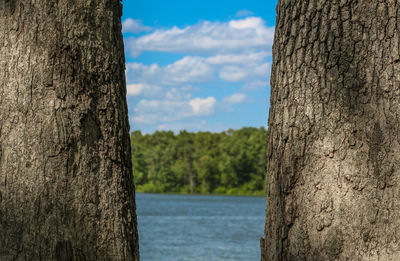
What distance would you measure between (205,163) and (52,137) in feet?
335

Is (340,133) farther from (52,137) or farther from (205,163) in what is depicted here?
(205,163)

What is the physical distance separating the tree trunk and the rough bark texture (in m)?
1.15

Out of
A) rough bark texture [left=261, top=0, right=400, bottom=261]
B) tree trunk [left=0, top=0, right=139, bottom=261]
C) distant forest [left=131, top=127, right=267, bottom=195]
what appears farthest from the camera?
distant forest [left=131, top=127, right=267, bottom=195]

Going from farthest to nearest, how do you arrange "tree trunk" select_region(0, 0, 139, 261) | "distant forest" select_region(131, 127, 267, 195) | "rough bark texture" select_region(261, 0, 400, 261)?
"distant forest" select_region(131, 127, 267, 195) → "tree trunk" select_region(0, 0, 139, 261) → "rough bark texture" select_region(261, 0, 400, 261)

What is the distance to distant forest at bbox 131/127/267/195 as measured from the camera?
102812 mm

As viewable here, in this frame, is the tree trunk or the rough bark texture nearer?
the rough bark texture

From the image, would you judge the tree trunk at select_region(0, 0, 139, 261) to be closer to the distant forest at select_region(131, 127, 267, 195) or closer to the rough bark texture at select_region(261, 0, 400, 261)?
the rough bark texture at select_region(261, 0, 400, 261)

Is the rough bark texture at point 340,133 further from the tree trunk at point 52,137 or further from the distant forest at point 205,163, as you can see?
the distant forest at point 205,163

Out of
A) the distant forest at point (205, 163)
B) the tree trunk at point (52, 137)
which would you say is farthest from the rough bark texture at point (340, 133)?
the distant forest at point (205, 163)

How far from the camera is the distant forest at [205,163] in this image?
103m

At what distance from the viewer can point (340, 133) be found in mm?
2971

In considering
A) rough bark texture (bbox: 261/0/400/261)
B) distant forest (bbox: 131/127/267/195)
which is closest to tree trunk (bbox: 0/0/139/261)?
rough bark texture (bbox: 261/0/400/261)

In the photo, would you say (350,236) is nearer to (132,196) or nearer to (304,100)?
(304,100)

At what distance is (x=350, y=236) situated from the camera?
2.90m
